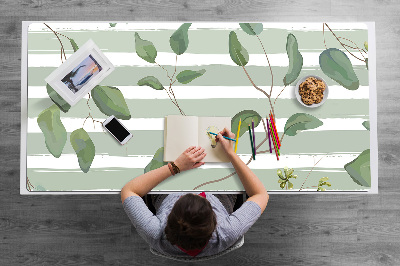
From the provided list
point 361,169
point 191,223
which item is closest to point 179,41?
point 191,223

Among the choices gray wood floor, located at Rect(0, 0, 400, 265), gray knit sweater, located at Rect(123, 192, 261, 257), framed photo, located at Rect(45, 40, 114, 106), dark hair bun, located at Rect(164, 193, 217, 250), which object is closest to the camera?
dark hair bun, located at Rect(164, 193, 217, 250)

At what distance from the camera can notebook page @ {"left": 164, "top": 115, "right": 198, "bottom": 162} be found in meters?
1.22

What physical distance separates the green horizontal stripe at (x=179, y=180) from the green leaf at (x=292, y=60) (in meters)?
0.31

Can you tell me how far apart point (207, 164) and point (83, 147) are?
0.42 metres

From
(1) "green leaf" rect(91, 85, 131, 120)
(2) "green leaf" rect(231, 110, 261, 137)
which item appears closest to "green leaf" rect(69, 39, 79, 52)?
(1) "green leaf" rect(91, 85, 131, 120)

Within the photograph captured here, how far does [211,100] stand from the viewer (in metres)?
1.25

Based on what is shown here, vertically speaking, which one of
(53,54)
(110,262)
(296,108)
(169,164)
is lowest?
(110,262)

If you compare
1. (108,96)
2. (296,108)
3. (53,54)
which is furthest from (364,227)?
(53,54)

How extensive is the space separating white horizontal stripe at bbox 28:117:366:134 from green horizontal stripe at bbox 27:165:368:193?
14cm

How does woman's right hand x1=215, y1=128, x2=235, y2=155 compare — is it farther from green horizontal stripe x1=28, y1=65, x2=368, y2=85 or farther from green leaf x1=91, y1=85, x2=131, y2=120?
green leaf x1=91, y1=85, x2=131, y2=120

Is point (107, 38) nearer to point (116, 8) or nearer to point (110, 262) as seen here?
point (116, 8)

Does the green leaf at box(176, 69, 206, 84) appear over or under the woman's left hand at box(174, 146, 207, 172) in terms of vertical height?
over

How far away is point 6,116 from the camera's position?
186 centimetres

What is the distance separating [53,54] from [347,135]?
1041mm
